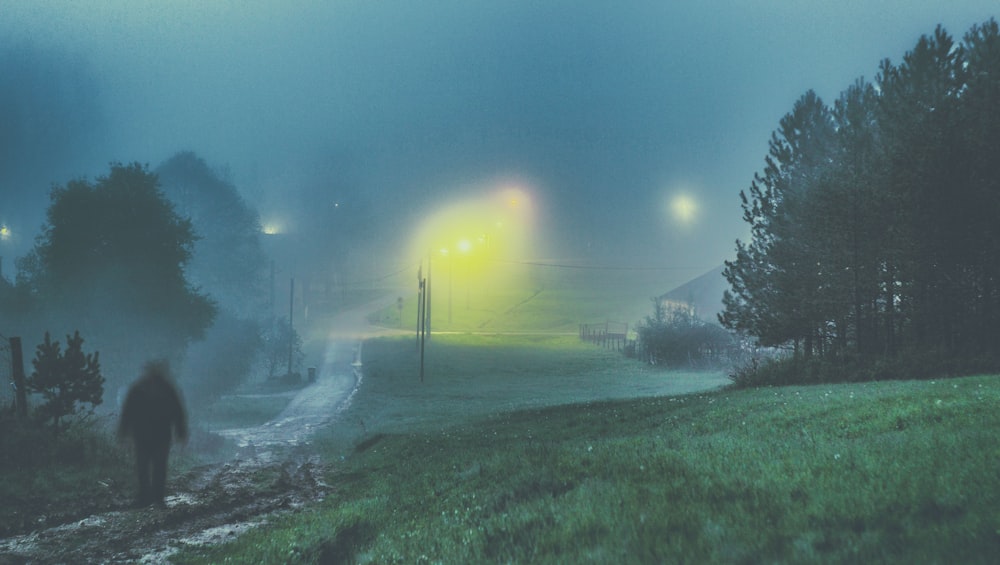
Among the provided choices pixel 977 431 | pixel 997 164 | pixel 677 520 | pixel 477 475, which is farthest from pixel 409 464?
pixel 997 164

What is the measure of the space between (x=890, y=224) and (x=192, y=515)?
90.0 feet

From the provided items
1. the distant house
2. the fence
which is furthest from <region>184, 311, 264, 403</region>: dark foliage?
the distant house

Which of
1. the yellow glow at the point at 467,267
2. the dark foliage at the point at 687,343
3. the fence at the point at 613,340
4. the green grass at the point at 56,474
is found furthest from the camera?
the yellow glow at the point at 467,267

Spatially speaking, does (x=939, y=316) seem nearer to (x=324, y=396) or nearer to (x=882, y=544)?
(x=882, y=544)

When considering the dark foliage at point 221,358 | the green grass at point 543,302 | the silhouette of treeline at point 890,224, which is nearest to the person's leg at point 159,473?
the silhouette of treeline at point 890,224

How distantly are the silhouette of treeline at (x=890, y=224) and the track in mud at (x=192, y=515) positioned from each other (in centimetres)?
2158

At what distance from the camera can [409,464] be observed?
650 inches

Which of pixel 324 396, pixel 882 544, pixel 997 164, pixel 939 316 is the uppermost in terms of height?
pixel 997 164

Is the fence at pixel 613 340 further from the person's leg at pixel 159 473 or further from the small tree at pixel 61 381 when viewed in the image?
the person's leg at pixel 159 473

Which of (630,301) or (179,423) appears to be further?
(630,301)

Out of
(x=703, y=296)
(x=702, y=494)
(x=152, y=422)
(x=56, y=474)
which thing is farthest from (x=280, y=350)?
(x=703, y=296)

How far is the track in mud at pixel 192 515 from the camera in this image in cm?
984

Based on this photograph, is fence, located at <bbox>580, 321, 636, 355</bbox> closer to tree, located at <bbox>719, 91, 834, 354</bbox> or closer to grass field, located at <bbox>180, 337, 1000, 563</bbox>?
tree, located at <bbox>719, 91, 834, 354</bbox>

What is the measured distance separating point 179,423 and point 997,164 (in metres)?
28.7
